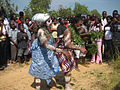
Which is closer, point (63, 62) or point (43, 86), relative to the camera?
point (63, 62)

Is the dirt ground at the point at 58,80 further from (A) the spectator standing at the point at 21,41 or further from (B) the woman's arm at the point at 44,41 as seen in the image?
(B) the woman's arm at the point at 44,41

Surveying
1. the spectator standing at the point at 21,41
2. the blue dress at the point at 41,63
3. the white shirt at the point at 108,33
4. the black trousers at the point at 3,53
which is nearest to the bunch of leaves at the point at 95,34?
the white shirt at the point at 108,33

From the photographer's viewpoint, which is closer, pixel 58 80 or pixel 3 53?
pixel 58 80

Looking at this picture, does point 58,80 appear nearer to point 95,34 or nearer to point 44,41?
point 44,41

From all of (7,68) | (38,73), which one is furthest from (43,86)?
(7,68)

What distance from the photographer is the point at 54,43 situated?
4281 mm

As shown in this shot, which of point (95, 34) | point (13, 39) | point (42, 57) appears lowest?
point (42, 57)

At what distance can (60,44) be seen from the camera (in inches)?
149

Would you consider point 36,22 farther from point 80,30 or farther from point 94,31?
point 94,31

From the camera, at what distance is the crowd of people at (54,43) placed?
10.7 feet

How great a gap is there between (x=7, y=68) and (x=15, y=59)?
0.83m

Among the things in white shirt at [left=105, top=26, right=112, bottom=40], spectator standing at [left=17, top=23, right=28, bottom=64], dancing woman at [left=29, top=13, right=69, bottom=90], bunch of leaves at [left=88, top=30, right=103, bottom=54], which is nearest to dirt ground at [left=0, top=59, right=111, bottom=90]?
bunch of leaves at [left=88, top=30, right=103, bottom=54]

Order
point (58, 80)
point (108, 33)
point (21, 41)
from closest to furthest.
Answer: point (58, 80) < point (108, 33) < point (21, 41)

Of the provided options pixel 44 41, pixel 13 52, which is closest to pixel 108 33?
pixel 44 41
